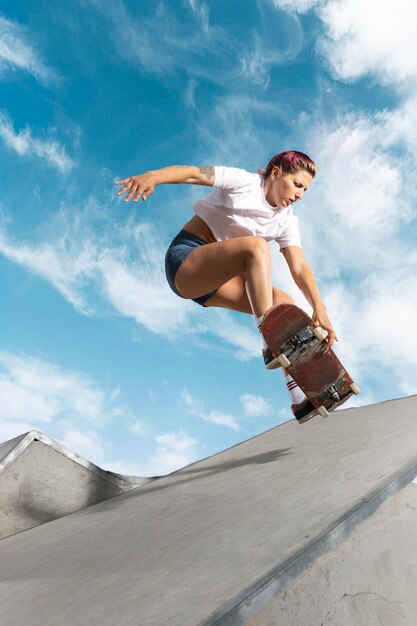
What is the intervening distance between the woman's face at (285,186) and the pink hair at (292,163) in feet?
0.08

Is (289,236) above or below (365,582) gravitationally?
above

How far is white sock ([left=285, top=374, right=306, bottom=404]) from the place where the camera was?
3242 mm

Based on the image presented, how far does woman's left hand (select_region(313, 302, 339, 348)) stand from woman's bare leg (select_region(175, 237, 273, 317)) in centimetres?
46

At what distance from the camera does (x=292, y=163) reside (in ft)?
11.4


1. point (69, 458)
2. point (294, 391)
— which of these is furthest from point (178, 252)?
point (69, 458)

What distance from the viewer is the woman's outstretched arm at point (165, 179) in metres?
2.77

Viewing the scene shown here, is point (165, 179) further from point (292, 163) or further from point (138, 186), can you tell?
point (292, 163)

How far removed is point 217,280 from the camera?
3385 millimetres

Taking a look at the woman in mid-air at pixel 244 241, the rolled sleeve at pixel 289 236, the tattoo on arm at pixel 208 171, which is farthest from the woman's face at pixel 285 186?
the tattoo on arm at pixel 208 171

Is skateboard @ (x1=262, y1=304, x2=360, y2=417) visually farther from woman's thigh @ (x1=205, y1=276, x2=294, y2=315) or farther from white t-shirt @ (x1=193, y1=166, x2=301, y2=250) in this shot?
white t-shirt @ (x1=193, y1=166, x2=301, y2=250)

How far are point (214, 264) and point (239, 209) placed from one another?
440 mm

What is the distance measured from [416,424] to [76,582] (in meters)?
2.19

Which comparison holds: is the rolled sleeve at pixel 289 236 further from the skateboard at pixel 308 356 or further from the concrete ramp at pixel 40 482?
the concrete ramp at pixel 40 482

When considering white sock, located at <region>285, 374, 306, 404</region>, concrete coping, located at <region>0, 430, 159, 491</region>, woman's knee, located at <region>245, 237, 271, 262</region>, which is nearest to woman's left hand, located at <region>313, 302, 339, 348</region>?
white sock, located at <region>285, 374, 306, 404</region>
